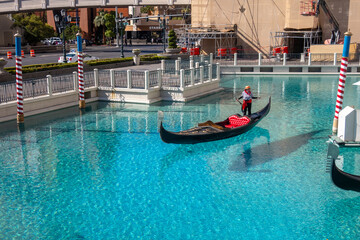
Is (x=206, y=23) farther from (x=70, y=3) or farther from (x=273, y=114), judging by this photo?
(x=273, y=114)

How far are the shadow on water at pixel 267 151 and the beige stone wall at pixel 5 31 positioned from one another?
59772 millimetres

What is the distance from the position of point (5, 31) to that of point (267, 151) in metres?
61.1

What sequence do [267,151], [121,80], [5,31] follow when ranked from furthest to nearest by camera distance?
[5,31] → [121,80] → [267,151]

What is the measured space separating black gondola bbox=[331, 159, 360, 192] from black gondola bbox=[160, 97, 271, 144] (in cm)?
569

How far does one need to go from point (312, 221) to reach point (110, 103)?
641 inches

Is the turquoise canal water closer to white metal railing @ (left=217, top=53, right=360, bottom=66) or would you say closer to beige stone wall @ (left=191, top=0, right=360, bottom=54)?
white metal railing @ (left=217, top=53, right=360, bottom=66)

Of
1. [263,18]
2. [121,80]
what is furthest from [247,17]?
[121,80]

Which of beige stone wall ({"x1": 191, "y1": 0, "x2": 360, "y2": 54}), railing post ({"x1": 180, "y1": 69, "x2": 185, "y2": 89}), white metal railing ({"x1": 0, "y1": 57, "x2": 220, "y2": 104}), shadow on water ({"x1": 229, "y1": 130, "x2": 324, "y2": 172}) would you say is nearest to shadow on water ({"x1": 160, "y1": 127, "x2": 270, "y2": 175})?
shadow on water ({"x1": 229, "y1": 130, "x2": 324, "y2": 172})

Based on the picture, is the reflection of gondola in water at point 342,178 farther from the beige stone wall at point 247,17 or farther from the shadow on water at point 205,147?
the beige stone wall at point 247,17

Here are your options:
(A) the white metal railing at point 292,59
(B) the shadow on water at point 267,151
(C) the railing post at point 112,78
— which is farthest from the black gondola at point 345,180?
(A) the white metal railing at point 292,59

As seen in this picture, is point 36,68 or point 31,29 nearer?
point 36,68

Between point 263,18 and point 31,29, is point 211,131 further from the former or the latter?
point 31,29

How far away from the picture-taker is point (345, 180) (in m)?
10.6

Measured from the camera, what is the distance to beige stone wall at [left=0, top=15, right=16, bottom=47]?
65875mm
